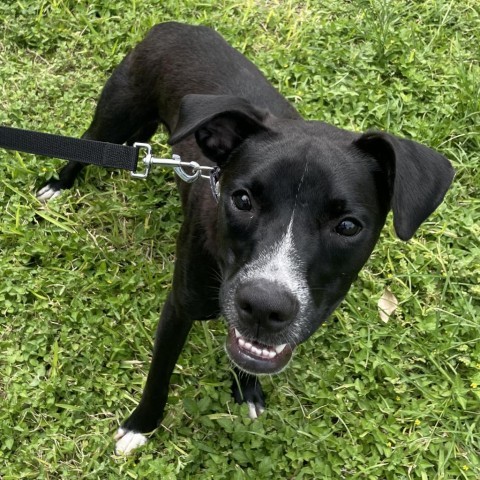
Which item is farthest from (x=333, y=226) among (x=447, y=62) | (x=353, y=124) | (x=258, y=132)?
(x=447, y=62)

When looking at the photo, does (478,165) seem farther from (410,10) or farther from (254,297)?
(254,297)

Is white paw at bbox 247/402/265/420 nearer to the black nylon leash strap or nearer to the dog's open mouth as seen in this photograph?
the dog's open mouth

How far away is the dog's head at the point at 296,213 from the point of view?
256cm

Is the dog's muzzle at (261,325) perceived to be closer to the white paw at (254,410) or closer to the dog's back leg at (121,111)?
the white paw at (254,410)

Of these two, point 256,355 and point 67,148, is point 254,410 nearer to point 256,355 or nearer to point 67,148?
point 256,355

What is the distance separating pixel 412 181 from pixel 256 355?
986mm

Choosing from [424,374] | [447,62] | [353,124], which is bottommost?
[424,374]

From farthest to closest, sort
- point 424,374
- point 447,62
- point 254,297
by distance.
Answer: point 447,62, point 424,374, point 254,297

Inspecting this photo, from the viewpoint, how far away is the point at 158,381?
11.9 feet

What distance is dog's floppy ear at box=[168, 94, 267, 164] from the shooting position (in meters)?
2.64

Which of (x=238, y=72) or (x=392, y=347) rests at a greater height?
(x=238, y=72)

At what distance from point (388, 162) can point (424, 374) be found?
2.05 meters

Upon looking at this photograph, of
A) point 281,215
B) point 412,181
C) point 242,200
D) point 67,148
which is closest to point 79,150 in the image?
point 67,148

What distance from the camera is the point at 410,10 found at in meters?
6.04
